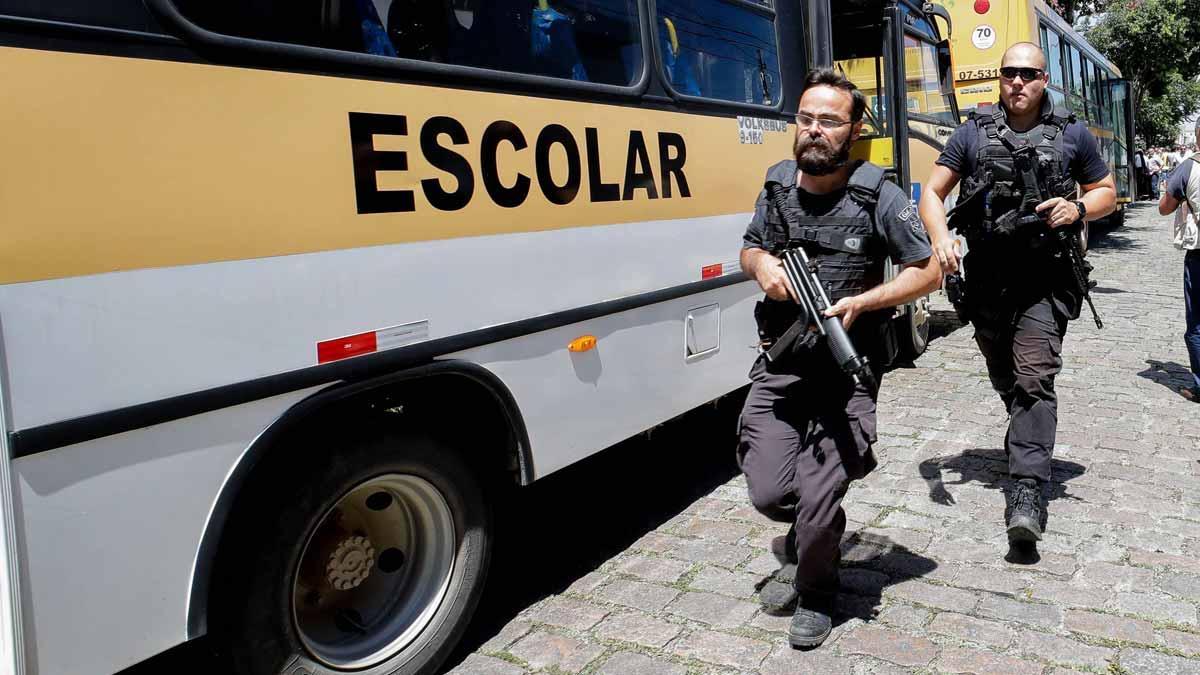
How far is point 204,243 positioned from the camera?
2.33 m

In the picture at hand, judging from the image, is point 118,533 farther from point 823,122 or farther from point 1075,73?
point 1075,73

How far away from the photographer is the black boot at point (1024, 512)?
3.92 m

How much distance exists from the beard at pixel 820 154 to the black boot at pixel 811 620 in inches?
57.1

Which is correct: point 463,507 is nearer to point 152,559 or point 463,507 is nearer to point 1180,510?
point 152,559

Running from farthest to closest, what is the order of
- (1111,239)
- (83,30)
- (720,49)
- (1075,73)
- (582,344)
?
(1111,239) < (1075,73) < (720,49) < (582,344) < (83,30)

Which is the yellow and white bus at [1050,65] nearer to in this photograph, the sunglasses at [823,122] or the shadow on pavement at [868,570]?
the shadow on pavement at [868,570]

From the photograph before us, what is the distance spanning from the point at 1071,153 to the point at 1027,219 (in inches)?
14.3

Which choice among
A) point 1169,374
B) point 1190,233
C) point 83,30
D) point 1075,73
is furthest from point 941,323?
point 83,30

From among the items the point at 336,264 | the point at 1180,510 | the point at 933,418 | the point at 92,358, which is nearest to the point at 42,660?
the point at 92,358

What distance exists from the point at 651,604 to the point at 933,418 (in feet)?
10.2

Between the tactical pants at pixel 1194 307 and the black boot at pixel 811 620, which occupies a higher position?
the tactical pants at pixel 1194 307

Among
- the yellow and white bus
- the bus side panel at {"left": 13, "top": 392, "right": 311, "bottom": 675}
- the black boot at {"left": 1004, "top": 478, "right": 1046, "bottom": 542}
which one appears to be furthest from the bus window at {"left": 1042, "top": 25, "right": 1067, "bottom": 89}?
the bus side panel at {"left": 13, "top": 392, "right": 311, "bottom": 675}

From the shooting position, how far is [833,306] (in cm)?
312

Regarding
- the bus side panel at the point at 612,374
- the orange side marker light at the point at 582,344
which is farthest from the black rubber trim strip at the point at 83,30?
the orange side marker light at the point at 582,344
